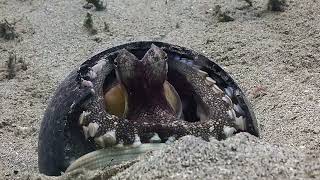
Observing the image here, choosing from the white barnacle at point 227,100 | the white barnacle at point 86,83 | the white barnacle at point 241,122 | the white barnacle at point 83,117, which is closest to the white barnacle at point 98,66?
the white barnacle at point 86,83

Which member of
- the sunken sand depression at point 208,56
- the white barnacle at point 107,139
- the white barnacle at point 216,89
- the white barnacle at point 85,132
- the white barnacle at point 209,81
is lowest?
the sunken sand depression at point 208,56

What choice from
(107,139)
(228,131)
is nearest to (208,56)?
(228,131)

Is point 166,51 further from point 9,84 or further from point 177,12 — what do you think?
point 177,12

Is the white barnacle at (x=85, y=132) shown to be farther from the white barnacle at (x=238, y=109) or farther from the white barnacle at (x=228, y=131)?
the white barnacle at (x=238, y=109)

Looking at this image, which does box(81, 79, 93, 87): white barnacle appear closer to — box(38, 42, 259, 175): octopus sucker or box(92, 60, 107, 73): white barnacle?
box(38, 42, 259, 175): octopus sucker

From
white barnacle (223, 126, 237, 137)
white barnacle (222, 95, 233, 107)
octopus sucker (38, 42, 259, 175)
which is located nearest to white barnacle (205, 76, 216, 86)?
octopus sucker (38, 42, 259, 175)

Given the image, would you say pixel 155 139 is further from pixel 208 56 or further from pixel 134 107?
pixel 208 56
